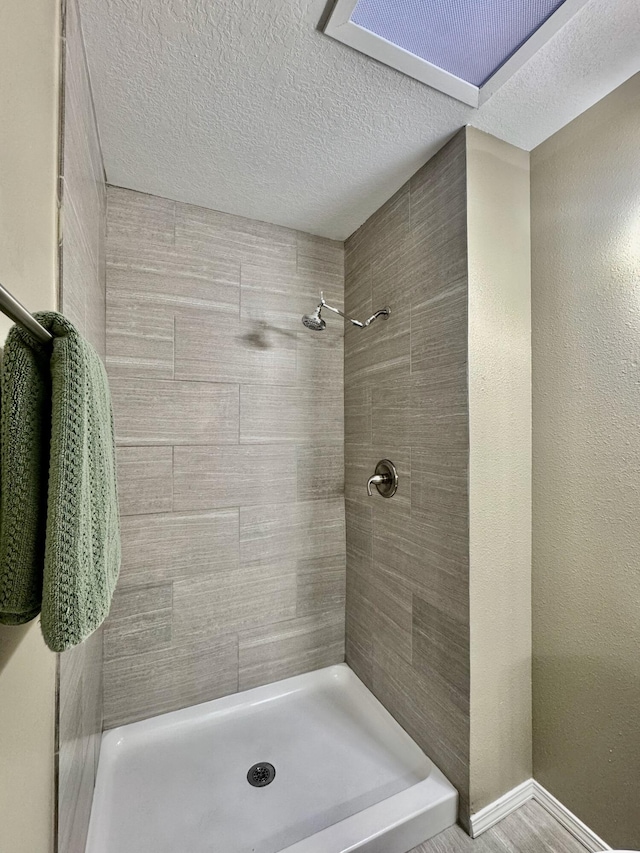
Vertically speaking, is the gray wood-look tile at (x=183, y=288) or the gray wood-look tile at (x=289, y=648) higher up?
the gray wood-look tile at (x=183, y=288)

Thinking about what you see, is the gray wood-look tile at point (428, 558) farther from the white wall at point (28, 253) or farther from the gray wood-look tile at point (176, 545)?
the white wall at point (28, 253)

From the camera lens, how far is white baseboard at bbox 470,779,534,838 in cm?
111

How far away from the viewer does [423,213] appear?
1.32 meters

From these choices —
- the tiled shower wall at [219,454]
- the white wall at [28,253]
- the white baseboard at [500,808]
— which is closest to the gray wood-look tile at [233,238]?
the tiled shower wall at [219,454]

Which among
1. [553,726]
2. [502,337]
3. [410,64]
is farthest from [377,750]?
[410,64]

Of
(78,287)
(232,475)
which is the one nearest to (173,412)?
(232,475)

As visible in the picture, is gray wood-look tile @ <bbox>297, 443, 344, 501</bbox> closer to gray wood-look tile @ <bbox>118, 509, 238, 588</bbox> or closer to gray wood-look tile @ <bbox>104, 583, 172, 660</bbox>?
gray wood-look tile @ <bbox>118, 509, 238, 588</bbox>

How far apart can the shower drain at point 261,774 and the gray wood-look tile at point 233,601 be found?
450 millimetres

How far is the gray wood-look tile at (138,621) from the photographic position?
140cm

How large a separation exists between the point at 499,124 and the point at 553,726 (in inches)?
72.7

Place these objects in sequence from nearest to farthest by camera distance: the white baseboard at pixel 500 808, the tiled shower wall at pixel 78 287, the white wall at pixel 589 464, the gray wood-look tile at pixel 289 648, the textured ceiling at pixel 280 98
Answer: the tiled shower wall at pixel 78 287 → the textured ceiling at pixel 280 98 → the white wall at pixel 589 464 → the white baseboard at pixel 500 808 → the gray wood-look tile at pixel 289 648

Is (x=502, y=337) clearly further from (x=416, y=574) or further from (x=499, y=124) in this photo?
(x=416, y=574)

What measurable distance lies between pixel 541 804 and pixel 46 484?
1.67 meters

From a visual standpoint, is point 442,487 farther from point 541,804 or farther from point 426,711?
point 541,804
